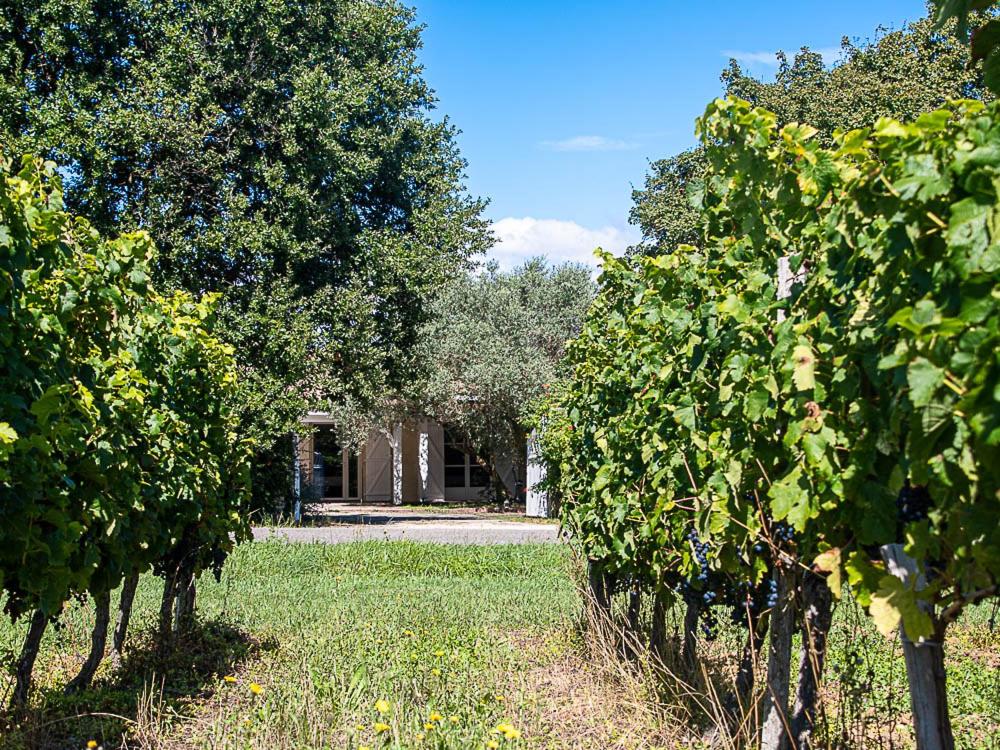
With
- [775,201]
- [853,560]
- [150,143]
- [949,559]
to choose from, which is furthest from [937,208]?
[150,143]

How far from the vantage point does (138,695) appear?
6090 mm

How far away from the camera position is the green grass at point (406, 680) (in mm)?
5078

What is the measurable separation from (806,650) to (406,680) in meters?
2.62

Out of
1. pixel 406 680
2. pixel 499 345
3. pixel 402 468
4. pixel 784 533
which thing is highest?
pixel 499 345

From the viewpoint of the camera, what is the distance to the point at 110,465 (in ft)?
16.5

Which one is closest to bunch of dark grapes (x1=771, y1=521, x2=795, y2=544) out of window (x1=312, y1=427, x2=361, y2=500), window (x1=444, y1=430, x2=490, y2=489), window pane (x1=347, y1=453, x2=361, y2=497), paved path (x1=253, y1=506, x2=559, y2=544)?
paved path (x1=253, y1=506, x2=559, y2=544)

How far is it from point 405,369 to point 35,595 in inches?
657

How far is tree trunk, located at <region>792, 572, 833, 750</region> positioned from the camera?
13.0 ft

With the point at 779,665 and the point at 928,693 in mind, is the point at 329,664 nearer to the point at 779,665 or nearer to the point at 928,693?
the point at 779,665

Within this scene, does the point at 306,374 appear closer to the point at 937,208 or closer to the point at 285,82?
the point at 285,82

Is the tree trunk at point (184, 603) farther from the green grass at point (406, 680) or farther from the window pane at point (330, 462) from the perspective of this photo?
the window pane at point (330, 462)

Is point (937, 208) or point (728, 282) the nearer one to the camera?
point (937, 208)

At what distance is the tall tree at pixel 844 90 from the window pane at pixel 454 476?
10.0m

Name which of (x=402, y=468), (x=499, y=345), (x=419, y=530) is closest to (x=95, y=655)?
(x=419, y=530)
